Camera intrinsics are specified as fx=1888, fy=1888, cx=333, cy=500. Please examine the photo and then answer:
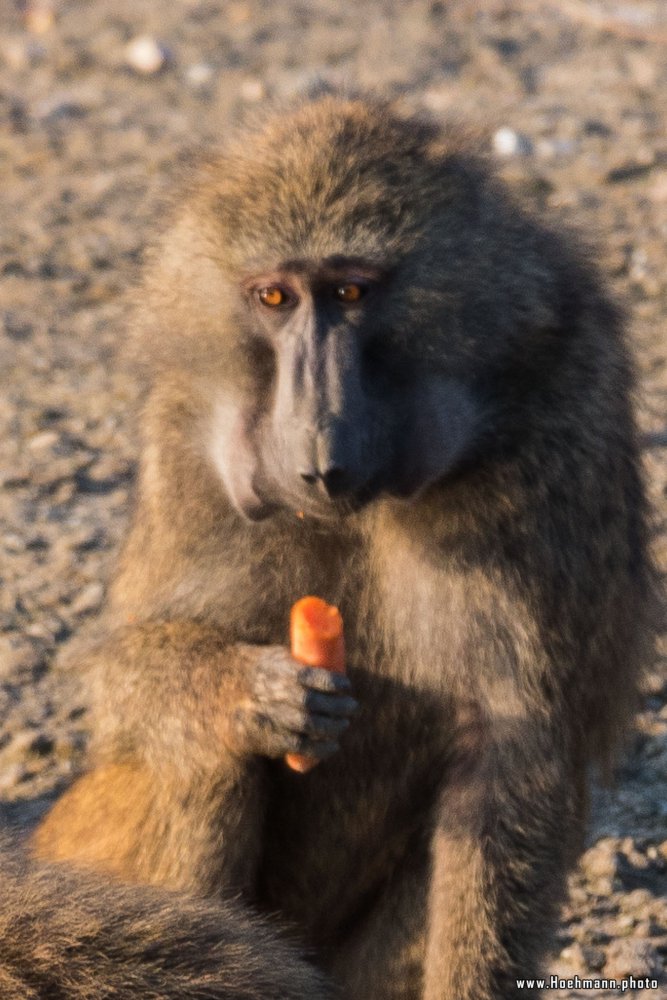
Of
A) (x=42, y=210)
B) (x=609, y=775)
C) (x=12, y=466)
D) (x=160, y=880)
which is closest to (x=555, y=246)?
(x=609, y=775)

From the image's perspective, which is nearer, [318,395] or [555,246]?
[318,395]

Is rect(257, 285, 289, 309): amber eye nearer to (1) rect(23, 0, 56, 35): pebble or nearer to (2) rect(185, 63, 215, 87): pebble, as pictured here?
(2) rect(185, 63, 215, 87): pebble

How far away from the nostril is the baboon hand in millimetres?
335

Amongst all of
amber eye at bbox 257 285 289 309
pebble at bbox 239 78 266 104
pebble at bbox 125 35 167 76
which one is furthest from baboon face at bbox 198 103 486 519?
pebble at bbox 125 35 167 76

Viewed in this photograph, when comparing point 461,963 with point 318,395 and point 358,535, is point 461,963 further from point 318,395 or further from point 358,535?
point 318,395

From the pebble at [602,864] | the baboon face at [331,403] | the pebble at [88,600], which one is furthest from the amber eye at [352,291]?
the pebble at [88,600]

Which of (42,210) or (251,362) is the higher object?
(42,210)

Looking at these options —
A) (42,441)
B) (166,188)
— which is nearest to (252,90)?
(42,441)

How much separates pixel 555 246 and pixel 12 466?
7.00ft

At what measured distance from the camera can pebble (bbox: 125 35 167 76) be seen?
24.0 feet

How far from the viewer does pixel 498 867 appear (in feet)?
9.51

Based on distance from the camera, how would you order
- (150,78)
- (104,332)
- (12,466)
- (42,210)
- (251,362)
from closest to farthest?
1. (251,362)
2. (12,466)
3. (104,332)
4. (42,210)
5. (150,78)

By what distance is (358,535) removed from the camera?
303 cm

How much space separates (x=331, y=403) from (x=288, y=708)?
0.50 metres
